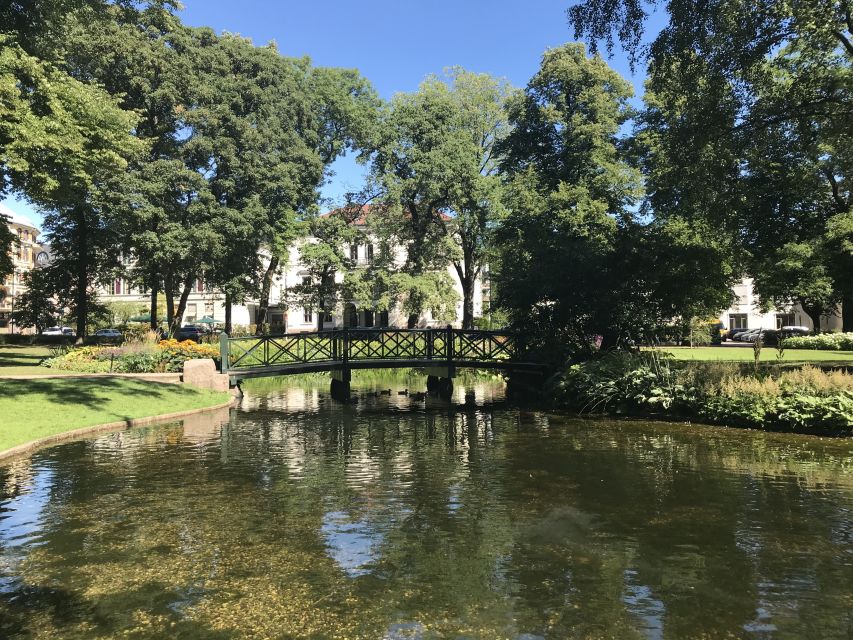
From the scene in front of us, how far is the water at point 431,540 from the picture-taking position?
14.8 ft

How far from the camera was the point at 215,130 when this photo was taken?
30953 millimetres

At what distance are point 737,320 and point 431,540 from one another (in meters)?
63.4

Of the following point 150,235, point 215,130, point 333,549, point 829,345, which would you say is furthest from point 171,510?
point 829,345

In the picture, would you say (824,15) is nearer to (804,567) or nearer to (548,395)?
(548,395)

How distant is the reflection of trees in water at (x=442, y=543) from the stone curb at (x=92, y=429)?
50cm

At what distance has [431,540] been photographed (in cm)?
624

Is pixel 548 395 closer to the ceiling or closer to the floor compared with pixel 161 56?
closer to the floor

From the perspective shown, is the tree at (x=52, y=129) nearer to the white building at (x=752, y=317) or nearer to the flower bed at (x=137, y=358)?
the flower bed at (x=137, y=358)

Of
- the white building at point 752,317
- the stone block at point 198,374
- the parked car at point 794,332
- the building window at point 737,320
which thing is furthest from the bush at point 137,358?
the building window at point 737,320

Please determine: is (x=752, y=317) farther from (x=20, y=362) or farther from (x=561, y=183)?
(x=20, y=362)

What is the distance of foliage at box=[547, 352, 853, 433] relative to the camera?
12.3 m

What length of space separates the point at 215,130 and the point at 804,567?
106ft

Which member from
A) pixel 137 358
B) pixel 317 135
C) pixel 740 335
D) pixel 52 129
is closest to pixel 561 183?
pixel 317 135

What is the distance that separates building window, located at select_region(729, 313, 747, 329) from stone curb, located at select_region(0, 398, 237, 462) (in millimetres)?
58131
